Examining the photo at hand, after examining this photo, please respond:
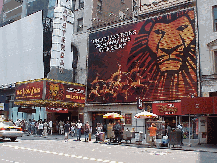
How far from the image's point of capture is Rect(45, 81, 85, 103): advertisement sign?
32656 mm

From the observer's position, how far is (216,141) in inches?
1012

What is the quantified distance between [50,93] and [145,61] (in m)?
11.5

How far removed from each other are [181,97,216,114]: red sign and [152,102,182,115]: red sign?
582 cm

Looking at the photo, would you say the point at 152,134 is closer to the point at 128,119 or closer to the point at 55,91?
the point at 128,119

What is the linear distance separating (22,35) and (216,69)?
101ft

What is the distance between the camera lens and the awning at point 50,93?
32.3 m

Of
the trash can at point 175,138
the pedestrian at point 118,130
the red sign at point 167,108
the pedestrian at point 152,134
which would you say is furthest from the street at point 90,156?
the red sign at point 167,108

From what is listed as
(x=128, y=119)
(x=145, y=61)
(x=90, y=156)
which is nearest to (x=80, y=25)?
(x=145, y=61)

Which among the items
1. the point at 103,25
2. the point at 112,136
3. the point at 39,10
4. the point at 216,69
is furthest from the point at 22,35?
the point at 216,69

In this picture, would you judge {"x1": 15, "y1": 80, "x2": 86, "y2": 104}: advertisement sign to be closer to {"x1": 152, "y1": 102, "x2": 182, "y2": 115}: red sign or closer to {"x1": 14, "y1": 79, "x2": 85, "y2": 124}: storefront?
{"x1": 14, "y1": 79, "x2": 85, "y2": 124}: storefront

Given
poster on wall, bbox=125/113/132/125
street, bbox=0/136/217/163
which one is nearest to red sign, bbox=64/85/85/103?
poster on wall, bbox=125/113/132/125


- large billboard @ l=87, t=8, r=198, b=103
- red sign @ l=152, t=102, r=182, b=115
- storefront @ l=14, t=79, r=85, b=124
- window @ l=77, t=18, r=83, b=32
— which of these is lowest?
red sign @ l=152, t=102, r=182, b=115

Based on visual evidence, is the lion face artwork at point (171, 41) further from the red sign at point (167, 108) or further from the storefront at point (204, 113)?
the storefront at point (204, 113)

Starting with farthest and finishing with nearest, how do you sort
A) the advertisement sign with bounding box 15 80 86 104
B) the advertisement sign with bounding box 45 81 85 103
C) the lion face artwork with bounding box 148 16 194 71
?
the advertisement sign with bounding box 45 81 85 103 → the advertisement sign with bounding box 15 80 86 104 → the lion face artwork with bounding box 148 16 194 71
